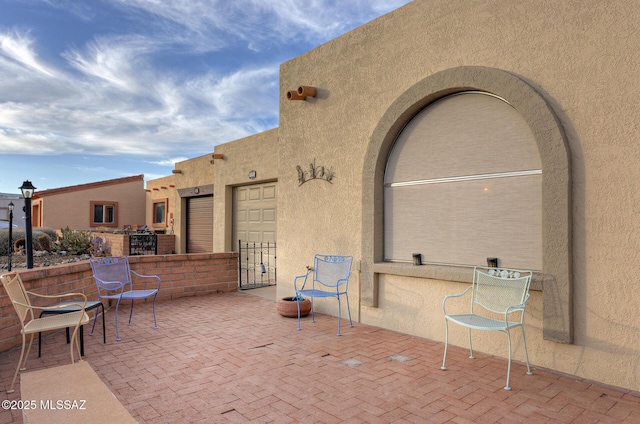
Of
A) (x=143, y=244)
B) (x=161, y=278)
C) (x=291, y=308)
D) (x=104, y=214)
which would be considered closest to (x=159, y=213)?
(x=104, y=214)

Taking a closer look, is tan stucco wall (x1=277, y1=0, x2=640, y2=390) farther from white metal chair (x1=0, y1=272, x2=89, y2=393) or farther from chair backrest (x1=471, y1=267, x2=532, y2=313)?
white metal chair (x1=0, y1=272, x2=89, y2=393)

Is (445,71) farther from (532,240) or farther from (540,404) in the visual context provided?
(540,404)

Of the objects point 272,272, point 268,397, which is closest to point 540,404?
point 268,397

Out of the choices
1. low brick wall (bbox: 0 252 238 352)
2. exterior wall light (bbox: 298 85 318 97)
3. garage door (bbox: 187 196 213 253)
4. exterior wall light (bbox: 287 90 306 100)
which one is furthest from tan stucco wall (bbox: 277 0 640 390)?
garage door (bbox: 187 196 213 253)

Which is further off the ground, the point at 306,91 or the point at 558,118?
the point at 306,91

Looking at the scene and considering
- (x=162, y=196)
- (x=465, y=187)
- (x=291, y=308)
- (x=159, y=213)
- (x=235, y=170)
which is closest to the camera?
(x=465, y=187)

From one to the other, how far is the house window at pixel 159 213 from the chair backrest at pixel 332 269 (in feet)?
44.1

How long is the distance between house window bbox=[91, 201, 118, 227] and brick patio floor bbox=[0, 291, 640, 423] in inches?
685

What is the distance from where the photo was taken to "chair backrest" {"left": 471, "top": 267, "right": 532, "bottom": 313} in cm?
370

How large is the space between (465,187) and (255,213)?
5.88 metres

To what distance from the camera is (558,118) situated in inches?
144

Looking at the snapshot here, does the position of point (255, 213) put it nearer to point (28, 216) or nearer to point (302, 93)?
point (302, 93)

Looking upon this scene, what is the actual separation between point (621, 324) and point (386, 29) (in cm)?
419

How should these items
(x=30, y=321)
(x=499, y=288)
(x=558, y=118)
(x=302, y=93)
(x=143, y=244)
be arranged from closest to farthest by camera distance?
(x=30, y=321) < (x=558, y=118) < (x=499, y=288) < (x=302, y=93) < (x=143, y=244)
